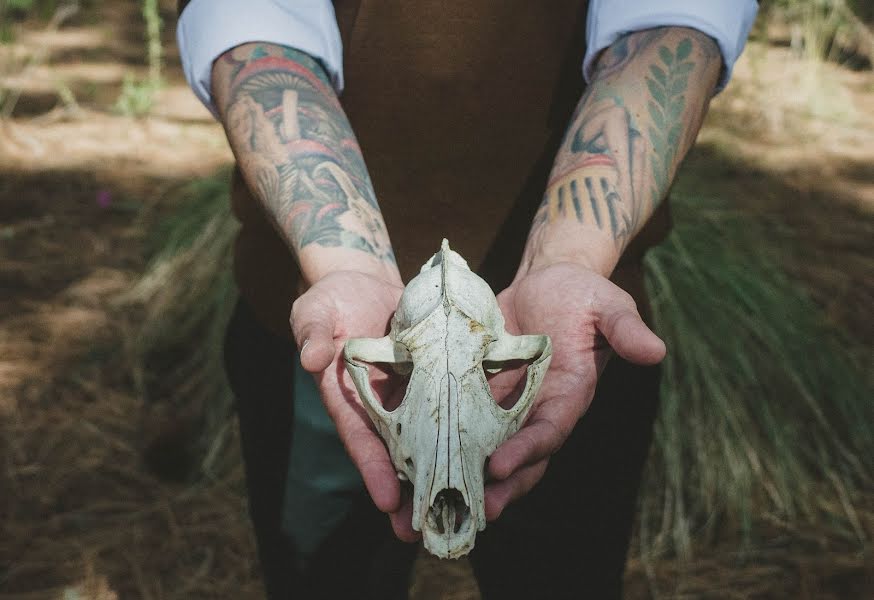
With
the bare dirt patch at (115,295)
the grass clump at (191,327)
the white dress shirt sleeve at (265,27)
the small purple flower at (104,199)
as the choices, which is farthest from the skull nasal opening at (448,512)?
the small purple flower at (104,199)

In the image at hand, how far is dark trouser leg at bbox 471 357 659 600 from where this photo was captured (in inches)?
80.3

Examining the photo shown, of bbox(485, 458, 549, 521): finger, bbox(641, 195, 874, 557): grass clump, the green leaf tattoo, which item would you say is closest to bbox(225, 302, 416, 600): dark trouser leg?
bbox(485, 458, 549, 521): finger

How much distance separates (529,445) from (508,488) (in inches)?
3.5

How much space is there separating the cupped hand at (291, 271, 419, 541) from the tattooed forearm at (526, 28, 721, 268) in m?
0.37

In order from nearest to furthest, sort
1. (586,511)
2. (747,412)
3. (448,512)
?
(448,512) → (586,511) → (747,412)

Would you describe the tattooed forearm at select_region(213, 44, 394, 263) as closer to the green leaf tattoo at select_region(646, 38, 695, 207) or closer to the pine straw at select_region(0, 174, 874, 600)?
the green leaf tattoo at select_region(646, 38, 695, 207)

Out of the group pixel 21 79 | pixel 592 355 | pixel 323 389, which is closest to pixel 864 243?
pixel 592 355

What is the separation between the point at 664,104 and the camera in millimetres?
1854

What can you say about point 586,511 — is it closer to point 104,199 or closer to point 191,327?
point 191,327

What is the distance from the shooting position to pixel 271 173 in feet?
6.01

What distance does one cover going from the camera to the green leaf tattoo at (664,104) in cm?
184

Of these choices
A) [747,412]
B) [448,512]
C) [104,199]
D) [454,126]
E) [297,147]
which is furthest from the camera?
[104,199]

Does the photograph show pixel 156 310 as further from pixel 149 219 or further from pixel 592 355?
pixel 592 355

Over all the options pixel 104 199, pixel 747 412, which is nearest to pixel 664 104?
pixel 747 412
